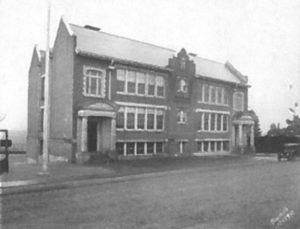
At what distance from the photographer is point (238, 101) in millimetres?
38062

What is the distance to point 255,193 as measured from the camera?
12125 mm

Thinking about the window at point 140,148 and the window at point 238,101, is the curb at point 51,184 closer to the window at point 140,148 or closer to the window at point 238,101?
the window at point 140,148

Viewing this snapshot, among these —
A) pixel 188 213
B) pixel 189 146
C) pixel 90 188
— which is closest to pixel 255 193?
pixel 188 213

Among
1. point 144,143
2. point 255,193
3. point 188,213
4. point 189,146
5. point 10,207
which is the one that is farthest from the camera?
point 189,146

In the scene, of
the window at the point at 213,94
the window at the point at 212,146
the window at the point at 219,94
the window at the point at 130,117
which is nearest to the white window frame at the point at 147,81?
the window at the point at 130,117

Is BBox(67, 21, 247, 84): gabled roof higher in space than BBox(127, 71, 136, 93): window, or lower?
higher

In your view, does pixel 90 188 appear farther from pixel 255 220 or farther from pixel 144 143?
pixel 144 143

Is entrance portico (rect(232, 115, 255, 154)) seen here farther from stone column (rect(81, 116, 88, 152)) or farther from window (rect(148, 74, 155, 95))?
stone column (rect(81, 116, 88, 152))

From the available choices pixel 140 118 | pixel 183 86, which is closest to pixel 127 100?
pixel 140 118

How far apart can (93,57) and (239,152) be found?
62.9 feet

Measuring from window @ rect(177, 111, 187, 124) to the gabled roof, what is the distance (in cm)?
370

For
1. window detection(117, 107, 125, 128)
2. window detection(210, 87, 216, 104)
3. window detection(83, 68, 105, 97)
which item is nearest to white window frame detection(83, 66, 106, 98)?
window detection(83, 68, 105, 97)

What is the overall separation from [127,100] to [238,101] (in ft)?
50.6

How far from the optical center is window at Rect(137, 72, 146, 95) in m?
27.7
